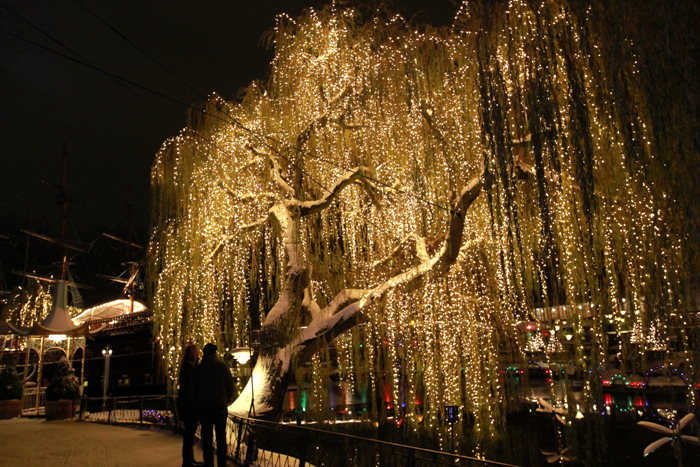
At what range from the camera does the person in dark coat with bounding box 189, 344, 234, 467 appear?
507 cm

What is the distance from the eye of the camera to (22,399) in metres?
15.0

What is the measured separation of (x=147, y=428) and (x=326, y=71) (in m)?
7.67

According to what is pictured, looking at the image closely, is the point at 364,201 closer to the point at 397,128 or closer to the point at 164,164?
the point at 397,128

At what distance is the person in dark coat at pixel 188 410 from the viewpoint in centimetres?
538

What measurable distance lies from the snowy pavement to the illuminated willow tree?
153 centimetres

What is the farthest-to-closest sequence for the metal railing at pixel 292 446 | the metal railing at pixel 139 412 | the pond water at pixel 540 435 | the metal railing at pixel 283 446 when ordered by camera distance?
1. the metal railing at pixel 139 412
2. the pond water at pixel 540 435
3. the metal railing at pixel 283 446
4. the metal railing at pixel 292 446

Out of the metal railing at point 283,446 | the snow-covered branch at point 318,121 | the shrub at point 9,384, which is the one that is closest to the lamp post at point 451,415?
the metal railing at point 283,446

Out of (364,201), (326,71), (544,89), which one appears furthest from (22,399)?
(544,89)

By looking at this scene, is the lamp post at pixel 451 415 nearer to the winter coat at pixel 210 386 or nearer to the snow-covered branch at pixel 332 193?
→ the snow-covered branch at pixel 332 193

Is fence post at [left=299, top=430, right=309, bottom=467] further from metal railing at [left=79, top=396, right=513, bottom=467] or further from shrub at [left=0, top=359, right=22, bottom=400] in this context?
shrub at [left=0, top=359, right=22, bottom=400]

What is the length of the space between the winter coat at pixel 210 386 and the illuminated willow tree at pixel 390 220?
11.4ft

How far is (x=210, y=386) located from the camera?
202 inches

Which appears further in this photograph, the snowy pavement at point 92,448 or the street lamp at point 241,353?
the street lamp at point 241,353

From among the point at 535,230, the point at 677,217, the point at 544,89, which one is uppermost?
the point at 544,89
